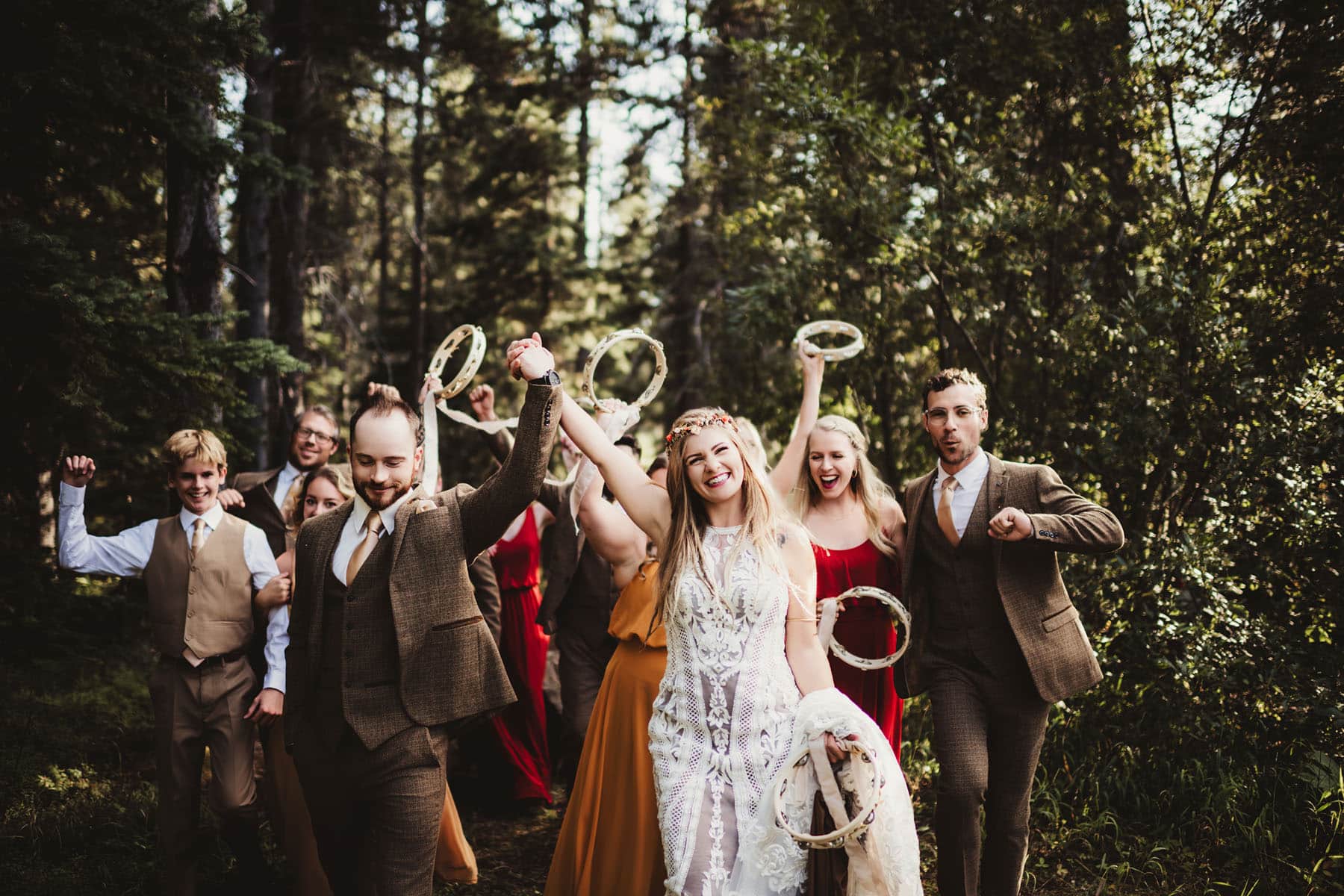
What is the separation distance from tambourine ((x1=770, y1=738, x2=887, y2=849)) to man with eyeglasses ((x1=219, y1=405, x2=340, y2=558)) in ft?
12.2

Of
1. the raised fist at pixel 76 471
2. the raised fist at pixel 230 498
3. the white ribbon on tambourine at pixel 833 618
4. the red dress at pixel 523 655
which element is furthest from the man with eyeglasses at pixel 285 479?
the white ribbon on tambourine at pixel 833 618

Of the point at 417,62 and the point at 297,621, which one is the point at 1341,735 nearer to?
the point at 297,621

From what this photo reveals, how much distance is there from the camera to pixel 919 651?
4703 mm

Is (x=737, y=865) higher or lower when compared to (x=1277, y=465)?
lower

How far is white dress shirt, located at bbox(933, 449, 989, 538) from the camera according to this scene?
15.3 ft

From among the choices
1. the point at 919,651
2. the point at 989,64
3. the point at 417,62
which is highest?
the point at 417,62

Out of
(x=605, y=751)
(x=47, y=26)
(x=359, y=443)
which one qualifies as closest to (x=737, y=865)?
(x=605, y=751)

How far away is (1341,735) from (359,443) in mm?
5697

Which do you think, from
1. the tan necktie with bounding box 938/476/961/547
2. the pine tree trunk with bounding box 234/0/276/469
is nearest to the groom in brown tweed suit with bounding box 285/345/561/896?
the tan necktie with bounding box 938/476/961/547

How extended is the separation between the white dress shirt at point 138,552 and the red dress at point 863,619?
277cm

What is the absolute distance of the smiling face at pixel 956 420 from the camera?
4625 millimetres

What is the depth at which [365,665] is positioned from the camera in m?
3.61

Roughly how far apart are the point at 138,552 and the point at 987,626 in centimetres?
411

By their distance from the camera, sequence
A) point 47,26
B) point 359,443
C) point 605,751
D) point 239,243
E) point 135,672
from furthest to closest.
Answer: point 239,243 < point 135,672 < point 47,26 < point 605,751 < point 359,443
